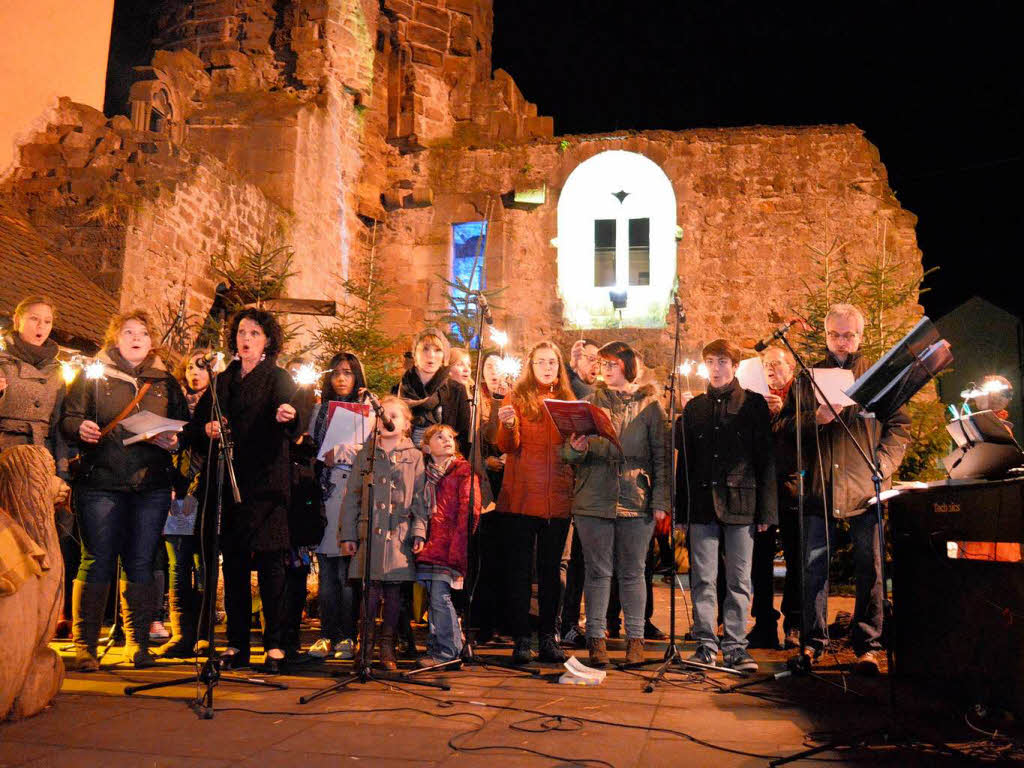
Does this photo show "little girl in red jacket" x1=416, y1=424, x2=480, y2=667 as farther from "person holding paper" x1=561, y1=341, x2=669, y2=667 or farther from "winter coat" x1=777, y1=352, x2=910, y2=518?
"winter coat" x1=777, y1=352, x2=910, y2=518

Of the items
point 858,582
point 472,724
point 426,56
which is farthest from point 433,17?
point 472,724

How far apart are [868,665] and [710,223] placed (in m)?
10.9

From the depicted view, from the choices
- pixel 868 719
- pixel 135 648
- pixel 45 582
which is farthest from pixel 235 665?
pixel 868 719

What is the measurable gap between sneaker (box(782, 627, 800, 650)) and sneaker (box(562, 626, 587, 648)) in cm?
141

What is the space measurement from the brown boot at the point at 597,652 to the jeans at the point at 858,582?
1.19m

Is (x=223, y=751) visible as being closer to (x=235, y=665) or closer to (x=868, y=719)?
(x=235, y=665)

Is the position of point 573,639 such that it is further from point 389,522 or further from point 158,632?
point 158,632

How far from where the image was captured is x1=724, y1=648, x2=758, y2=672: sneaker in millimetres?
4922

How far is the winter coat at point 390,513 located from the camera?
5.09 m

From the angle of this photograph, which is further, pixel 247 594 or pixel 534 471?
pixel 534 471

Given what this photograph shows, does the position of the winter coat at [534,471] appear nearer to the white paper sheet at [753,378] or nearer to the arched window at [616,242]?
the white paper sheet at [753,378]

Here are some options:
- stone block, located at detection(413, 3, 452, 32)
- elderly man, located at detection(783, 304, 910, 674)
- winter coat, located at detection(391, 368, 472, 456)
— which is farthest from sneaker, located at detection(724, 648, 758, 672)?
stone block, located at detection(413, 3, 452, 32)

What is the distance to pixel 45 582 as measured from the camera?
12.5ft

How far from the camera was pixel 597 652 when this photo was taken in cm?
505
